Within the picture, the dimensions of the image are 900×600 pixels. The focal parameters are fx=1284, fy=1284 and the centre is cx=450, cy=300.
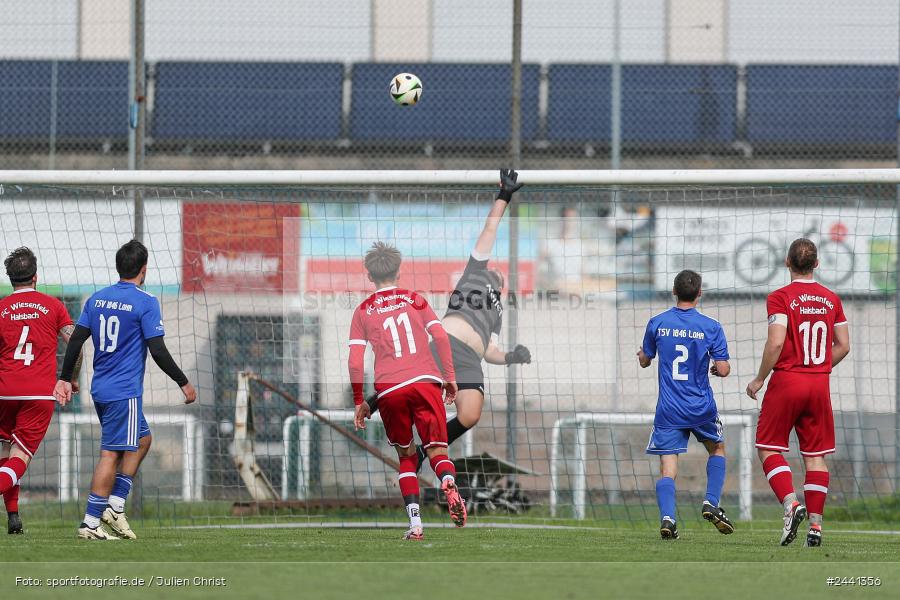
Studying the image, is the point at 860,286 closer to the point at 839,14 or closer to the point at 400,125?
the point at 839,14

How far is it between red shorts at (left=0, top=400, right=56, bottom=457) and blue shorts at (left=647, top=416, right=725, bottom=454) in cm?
377

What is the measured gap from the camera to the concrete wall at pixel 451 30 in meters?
12.4

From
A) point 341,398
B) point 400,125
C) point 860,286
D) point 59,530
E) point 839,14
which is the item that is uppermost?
point 839,14

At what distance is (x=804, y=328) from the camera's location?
24.3ft

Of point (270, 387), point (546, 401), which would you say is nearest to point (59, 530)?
point (270, 387)

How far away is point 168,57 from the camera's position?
12.7 m

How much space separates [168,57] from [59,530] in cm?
548

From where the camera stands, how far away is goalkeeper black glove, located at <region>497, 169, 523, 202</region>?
29.6 ft

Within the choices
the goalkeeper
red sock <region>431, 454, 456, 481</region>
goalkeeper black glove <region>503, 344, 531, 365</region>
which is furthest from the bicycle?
red sock <region>431, 454, 456, 481</region>

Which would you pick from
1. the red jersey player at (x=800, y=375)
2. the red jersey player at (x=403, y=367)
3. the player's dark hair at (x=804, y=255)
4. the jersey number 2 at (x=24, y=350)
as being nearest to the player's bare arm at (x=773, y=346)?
the red jersey player at (x=800, y=375)

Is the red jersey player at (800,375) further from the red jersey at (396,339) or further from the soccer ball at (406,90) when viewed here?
the soccer ball at (406,90)

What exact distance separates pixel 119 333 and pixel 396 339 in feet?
5.41

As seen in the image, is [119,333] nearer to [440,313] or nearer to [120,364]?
[120,364]

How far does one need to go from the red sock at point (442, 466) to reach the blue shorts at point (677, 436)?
1.34 metres
